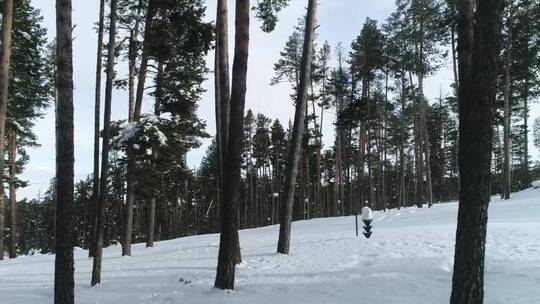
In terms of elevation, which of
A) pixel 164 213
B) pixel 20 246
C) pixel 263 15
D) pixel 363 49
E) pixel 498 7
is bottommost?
pixel 20 246

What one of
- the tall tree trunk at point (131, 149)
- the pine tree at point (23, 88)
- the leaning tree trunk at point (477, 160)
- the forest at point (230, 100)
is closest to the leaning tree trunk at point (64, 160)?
the forest at point (230, 100)

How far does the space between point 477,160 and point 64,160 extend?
580cm

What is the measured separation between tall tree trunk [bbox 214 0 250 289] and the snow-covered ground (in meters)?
0.48

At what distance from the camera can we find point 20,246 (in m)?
57.7

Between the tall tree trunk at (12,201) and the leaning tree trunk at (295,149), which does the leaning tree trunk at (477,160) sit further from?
the tall tree trunk at (12,201)

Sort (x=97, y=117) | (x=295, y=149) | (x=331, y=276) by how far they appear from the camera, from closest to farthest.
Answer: (x=331, y=276), (x=295, y=149), (x=97, y=117)

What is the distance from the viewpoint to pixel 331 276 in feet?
28.8

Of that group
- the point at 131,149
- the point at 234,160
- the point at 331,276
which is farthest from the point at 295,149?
the point at 131,149

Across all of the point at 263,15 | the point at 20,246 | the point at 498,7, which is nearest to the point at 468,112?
the point at 498,7

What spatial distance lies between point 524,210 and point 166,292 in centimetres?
1465

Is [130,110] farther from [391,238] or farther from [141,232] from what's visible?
[141,232]

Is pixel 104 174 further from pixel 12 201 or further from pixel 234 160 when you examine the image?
pixel 12 201

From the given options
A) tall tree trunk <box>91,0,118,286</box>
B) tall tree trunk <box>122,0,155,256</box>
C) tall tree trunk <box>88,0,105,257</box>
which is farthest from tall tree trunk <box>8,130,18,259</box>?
tall tree trunk <box>91,0,118,286</box>

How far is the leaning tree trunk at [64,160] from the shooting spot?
22.0 ft
